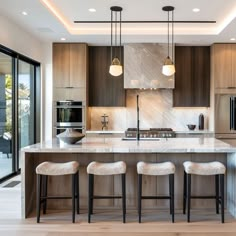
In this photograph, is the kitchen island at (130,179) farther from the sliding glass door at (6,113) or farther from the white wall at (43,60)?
the white wall at (43,60)

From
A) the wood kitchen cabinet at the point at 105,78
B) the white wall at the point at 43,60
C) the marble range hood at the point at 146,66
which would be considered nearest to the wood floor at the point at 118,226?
the white wall at the point at 43,60

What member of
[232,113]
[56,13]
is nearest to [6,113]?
[56,13]

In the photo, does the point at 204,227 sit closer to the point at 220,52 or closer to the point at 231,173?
the point at 231,173

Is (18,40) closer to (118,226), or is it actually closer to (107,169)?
(107,169)

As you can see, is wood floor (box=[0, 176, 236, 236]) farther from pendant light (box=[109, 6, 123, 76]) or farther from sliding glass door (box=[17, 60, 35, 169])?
sliding glass door (box=[17, 60, 35, 169])

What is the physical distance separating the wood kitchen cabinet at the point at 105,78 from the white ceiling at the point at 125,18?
0.99ft

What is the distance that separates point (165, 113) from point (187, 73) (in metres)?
1.07

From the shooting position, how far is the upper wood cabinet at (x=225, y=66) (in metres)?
6.73

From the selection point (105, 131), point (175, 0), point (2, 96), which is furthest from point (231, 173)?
point (2, 96)

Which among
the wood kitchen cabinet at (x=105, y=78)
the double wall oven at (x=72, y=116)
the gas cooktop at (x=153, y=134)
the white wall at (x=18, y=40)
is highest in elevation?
the white wall at (x=18, y=40)

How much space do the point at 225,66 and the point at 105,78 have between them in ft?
8.97

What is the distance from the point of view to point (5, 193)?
4930 mm

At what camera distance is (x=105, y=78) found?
711 centimetres

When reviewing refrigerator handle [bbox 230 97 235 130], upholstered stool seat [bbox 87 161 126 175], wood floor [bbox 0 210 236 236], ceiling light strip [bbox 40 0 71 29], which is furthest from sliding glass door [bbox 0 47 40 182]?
refrigerator handle [bbox 230 97 235 130]
